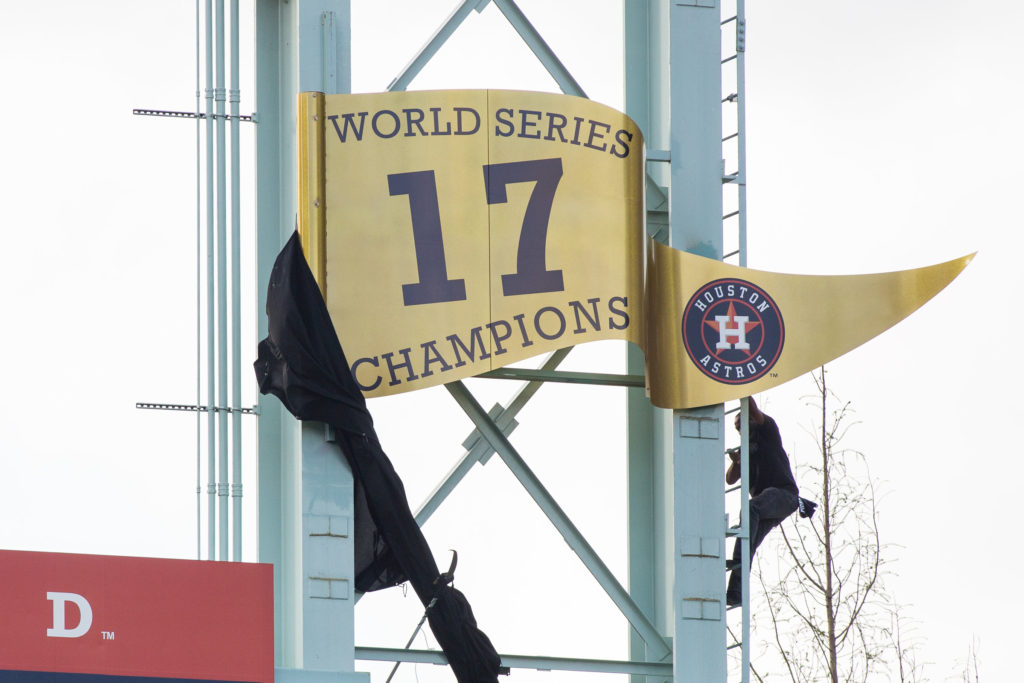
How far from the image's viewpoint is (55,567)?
13.8m

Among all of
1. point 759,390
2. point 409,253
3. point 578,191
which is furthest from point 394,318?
point 759,390

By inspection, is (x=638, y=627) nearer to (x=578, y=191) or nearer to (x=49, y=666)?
(x=578, y=191)

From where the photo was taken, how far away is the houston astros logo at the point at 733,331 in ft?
50.7

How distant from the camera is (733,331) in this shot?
15562 millimetres

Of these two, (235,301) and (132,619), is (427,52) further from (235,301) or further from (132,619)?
(132,619)

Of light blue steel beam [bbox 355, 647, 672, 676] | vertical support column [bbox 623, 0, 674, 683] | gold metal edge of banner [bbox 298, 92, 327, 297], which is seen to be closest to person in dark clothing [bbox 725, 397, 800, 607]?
vertical support column [bbox 623, 0, 674, 683]

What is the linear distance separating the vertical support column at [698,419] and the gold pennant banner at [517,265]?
8.9 inches

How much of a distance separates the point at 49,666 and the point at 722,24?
645 centimetres

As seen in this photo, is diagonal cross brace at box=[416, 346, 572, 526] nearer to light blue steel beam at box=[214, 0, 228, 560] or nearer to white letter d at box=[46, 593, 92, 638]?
light blue steel beam at box=[214, 0, 228, 560]

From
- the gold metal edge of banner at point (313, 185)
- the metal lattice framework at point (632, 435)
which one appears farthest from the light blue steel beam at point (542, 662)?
the gold metal edge of banner at point (313, 185)

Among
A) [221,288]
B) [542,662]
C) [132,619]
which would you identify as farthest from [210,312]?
[542,662]

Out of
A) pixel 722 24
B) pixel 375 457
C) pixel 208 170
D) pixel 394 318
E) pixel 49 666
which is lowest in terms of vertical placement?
pixel 49 666

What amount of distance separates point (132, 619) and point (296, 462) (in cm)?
174

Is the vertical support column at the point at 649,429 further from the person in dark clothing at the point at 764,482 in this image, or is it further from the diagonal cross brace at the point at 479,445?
the diagonal cross brace at the point at 479,445
